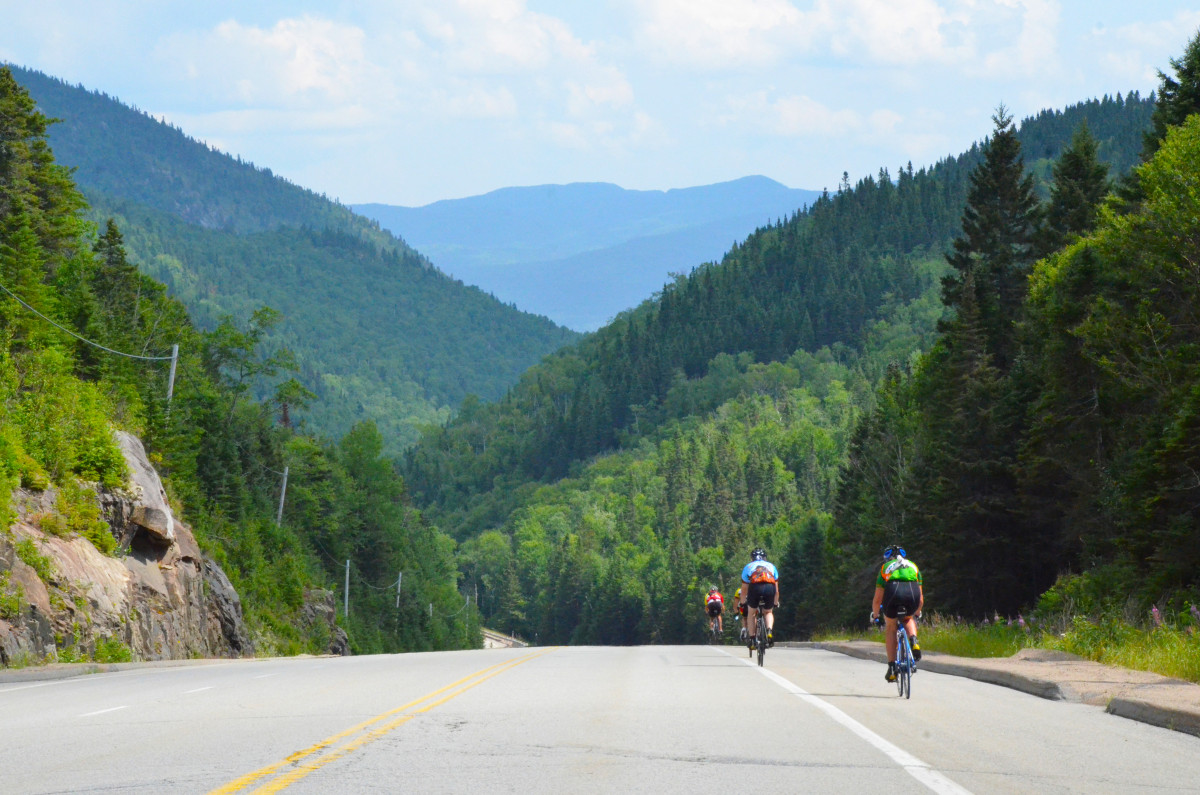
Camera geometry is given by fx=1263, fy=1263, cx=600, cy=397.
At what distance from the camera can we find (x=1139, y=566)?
31.5 meters

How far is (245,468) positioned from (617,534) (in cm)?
12128

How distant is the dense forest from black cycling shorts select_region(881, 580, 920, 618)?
62.7 feet

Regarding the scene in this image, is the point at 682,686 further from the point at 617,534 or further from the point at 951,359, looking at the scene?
the point at 617,534

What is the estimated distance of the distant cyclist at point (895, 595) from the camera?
1496 centimetres

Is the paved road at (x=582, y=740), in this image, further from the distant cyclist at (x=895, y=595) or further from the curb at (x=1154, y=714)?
the distant cyclist at (x=895, y=595)

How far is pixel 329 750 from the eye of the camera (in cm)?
965

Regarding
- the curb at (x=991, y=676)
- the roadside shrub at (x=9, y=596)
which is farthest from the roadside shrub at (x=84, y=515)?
the curb at (x=991, y=676)

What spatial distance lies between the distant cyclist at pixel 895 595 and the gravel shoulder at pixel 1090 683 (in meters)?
1.71

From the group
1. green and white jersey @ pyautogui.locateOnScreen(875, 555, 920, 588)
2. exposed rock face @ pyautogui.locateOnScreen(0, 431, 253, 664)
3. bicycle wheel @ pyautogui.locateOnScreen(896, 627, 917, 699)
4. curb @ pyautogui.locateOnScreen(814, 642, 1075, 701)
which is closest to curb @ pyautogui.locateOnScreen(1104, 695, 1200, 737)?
curb @ pyautogui.locateOnScreen(814, 642, 1075, 701)

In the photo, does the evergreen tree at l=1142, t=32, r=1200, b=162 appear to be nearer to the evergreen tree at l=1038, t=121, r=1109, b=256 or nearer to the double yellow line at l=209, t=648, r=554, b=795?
the evergreen tree at l=1038, t=121, r=1109, b=256

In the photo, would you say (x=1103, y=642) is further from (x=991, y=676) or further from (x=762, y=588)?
(x=762, y=588)


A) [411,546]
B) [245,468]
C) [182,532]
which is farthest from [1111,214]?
[411,546]

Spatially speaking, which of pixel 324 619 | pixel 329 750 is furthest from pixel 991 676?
pixel 324 619

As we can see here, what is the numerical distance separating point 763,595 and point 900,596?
810 cm
